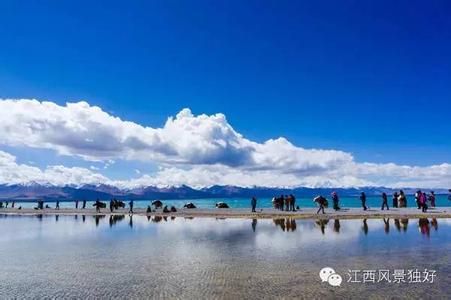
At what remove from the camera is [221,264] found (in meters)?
→ 23.6

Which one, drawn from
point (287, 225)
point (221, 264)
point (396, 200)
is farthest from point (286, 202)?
point (221, 264)

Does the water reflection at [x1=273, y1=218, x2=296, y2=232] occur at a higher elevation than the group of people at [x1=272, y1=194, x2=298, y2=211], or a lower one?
lower

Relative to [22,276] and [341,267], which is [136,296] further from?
[341,267]

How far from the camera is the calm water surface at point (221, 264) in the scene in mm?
17391

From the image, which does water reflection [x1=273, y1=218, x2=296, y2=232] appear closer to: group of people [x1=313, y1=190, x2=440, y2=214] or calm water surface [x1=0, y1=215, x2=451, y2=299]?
calm water surface [x1=0, y1=215, x2=451, y2=299]

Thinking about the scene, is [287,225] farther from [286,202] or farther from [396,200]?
[396,200]

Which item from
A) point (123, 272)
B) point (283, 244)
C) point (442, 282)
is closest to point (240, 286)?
point (123, 272)

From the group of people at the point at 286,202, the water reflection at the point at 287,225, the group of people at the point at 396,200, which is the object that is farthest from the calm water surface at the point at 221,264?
the group of people at the point at 286,202

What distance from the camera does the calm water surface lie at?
17.4 m

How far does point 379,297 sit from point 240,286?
5.93 m

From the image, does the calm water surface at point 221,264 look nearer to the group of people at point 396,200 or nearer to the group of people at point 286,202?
the group of people at point 396,200

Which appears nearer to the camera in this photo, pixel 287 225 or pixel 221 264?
pixel 221 264

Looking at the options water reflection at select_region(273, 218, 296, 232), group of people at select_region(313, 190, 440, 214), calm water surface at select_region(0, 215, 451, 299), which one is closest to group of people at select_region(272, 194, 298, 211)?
group of people at select_region(313, 190, 440, 214)

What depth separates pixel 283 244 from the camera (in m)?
31.1
